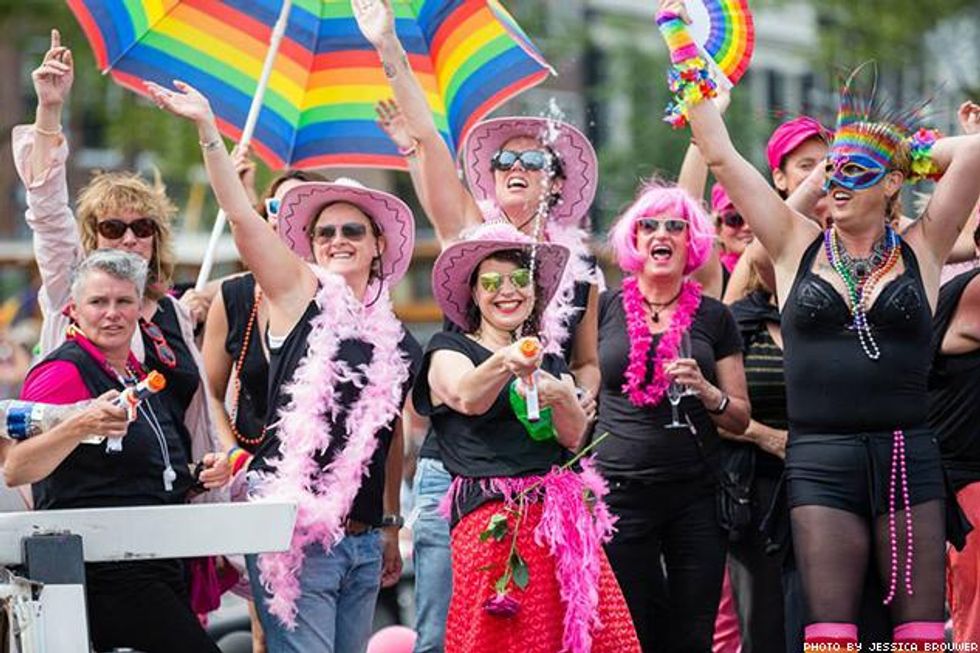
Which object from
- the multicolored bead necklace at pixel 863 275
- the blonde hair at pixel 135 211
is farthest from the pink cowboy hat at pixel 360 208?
the multicolored bead necklace at pixel 863 275

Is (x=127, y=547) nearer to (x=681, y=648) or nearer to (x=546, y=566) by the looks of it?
(x=546, y=566)

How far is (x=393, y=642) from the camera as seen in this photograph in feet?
24.8

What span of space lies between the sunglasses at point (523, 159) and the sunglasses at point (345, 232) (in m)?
0.68

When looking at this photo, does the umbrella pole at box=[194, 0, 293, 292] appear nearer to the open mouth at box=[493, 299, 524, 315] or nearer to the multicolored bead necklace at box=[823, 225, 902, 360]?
the open mouth at box=[493, 299, 524, 315]

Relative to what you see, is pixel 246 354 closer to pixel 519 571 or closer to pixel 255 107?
pixel 255 107

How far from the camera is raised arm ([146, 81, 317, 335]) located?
18.3ft

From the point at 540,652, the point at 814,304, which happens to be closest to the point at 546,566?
the point at 540,652

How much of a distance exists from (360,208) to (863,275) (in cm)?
162

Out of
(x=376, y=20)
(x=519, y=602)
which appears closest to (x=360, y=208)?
(x=376, y=20)

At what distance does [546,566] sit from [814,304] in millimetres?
1136

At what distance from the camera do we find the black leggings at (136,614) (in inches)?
207

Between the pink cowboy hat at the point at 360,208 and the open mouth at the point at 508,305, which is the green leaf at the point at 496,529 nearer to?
the open mouth at the point at 508,305

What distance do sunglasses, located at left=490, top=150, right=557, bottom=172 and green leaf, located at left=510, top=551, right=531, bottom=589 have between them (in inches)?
60.5

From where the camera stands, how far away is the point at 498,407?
552 cm
